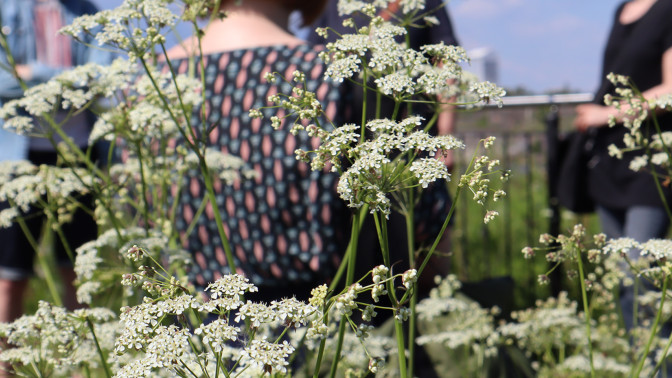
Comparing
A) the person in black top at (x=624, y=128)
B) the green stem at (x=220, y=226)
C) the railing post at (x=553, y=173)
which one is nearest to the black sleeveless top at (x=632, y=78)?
the person in black top at (x=624, y=128)

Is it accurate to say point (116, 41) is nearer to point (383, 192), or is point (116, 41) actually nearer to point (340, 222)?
point (383, 192)

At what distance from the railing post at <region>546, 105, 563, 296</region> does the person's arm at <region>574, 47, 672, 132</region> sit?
1.52ft

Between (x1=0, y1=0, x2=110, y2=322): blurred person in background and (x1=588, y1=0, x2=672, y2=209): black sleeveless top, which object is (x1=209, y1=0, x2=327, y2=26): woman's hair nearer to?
(x1=0, y1=0, x2=110, y2=322): blurred person in background

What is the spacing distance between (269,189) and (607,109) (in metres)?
1.50

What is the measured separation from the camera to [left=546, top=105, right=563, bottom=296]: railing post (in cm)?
352

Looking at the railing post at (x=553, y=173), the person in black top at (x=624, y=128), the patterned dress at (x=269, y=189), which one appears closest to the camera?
the patterned dress at (x=269, y=189)

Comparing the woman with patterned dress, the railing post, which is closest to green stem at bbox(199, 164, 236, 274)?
the woman with patterned dress

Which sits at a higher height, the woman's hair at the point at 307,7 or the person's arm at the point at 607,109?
the woman's hair at the point at 307,7

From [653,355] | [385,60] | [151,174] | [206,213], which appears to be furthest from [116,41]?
[653,355]

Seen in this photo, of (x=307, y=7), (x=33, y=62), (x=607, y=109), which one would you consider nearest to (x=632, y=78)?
(x=607, y=109)

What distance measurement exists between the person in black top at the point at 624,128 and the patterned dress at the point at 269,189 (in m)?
1.23

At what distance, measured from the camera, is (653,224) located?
8.73 feet

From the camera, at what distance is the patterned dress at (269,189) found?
207cm

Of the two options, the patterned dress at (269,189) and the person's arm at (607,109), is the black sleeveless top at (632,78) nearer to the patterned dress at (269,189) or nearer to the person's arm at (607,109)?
the person's arm at (607,109)
